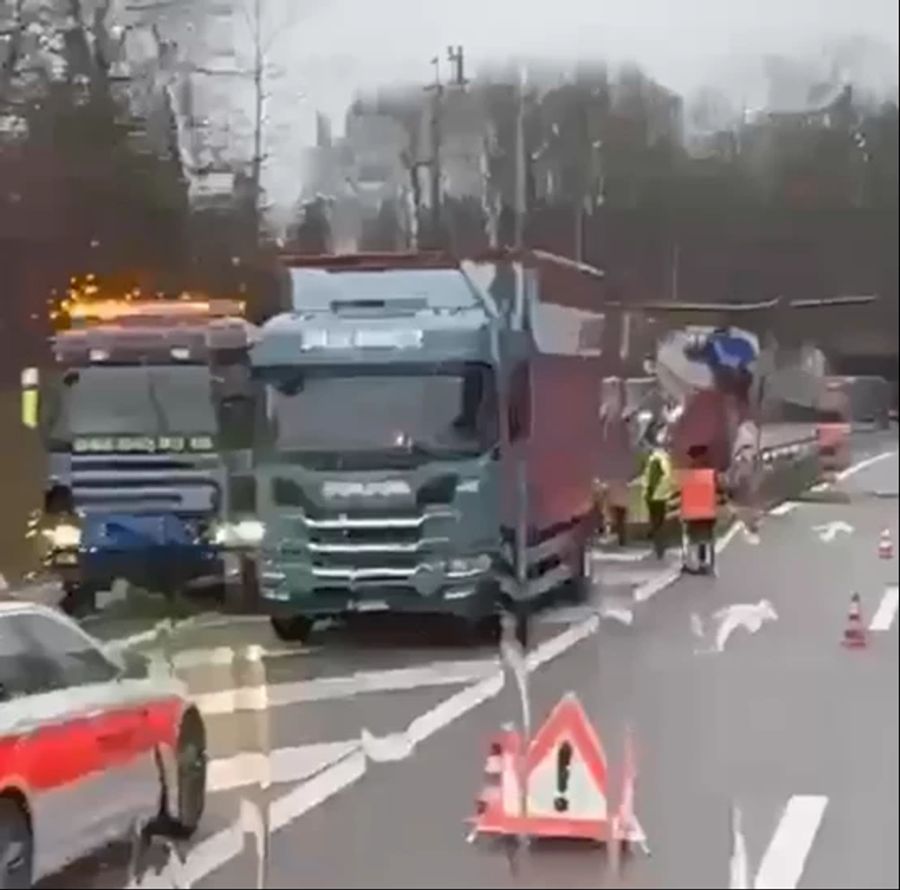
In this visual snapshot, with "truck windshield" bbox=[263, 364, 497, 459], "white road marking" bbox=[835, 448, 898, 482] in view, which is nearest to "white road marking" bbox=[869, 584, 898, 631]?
"white road marking" bbox=[835, 448, 898, 482]

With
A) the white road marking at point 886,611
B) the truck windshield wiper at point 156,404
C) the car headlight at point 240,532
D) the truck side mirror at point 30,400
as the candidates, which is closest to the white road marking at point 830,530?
the white road marking at point 886,611

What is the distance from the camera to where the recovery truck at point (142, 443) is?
6.55 feet

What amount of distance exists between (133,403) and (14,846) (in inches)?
18.6

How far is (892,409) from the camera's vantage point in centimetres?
240

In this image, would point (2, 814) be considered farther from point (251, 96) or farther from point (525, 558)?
point (251, 96)

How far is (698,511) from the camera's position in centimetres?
226

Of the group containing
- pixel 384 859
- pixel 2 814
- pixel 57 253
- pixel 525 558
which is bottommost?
pixel 384 859

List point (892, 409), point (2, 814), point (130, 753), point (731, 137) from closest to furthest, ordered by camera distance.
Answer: point (2, 814) < point (130, 753) < point (731, 137) < point (892, 409)

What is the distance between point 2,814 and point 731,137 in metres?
1.12

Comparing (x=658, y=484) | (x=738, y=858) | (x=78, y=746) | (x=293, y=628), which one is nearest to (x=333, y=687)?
(x=293, y=628)

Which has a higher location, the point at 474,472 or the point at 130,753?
the point at 474,472

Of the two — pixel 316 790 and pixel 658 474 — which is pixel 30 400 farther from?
pixel 658 474

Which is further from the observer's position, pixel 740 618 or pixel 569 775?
pixel 740 618

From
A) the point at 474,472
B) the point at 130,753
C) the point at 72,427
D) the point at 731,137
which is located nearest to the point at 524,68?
the point at 731,137
